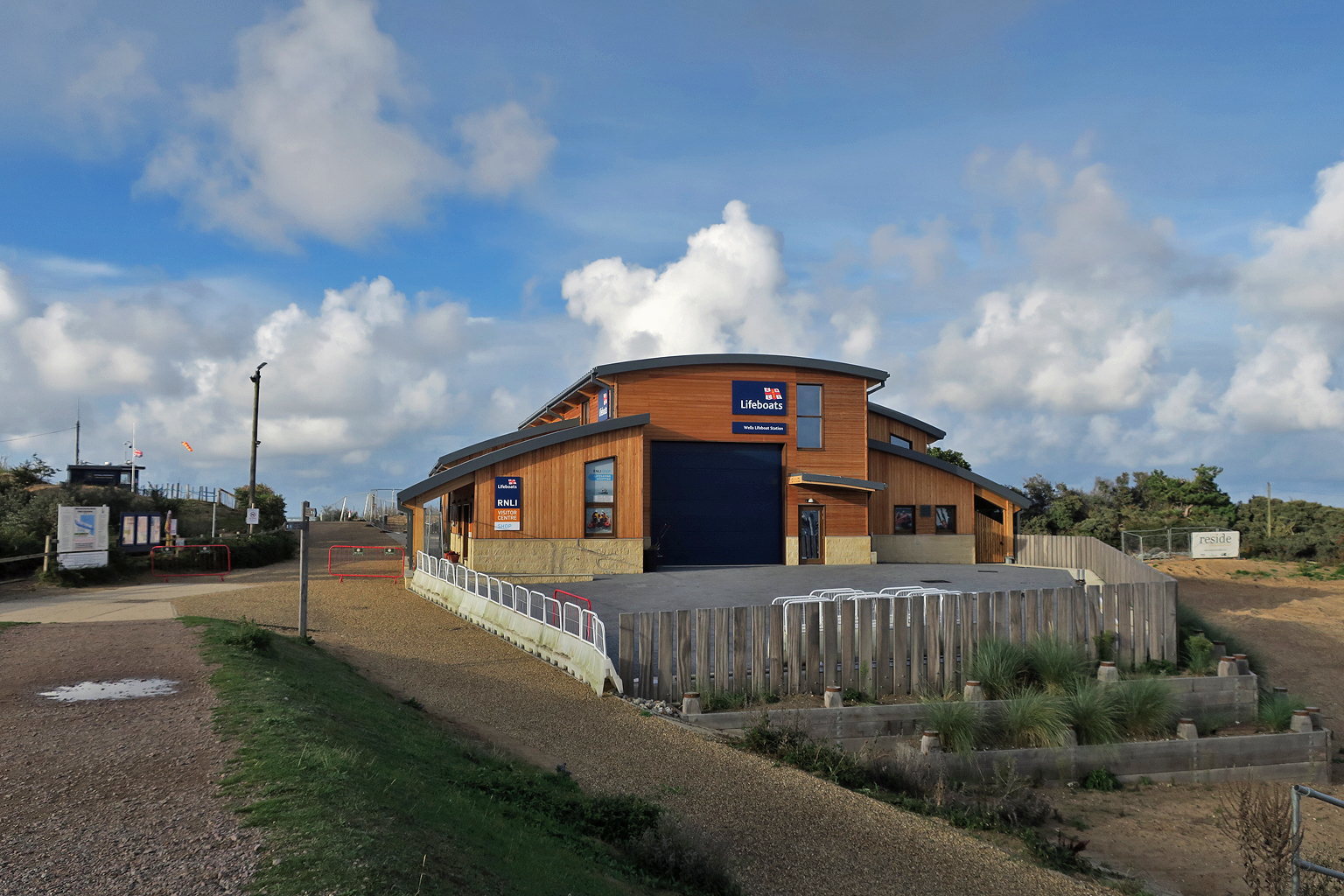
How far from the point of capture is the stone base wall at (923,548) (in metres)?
30.5

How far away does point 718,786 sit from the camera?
8078 millimetres

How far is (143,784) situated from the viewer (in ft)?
19.1

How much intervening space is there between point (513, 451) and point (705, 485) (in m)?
6.75

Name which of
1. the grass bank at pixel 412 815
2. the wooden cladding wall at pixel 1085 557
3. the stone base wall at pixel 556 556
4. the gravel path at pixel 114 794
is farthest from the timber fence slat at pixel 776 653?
the stone base wall at pixel 556 556

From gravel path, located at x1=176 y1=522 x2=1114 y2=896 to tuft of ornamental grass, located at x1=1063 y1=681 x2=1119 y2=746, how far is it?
14.4ft

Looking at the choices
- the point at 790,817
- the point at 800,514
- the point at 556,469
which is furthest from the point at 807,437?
the point at 790,817

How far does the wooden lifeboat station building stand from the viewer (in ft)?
80.1

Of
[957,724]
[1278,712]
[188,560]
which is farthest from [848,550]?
[188,560]

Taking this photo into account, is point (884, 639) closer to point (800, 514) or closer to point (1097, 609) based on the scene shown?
point (1097, 609)

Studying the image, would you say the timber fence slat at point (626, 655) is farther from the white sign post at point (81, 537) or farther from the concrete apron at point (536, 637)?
the white sign post at point (81, 537)

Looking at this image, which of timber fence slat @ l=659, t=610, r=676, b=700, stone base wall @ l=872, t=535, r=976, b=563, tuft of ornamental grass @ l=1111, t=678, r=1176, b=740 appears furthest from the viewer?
stone base wall @ l=872, t=535, r=976, b=563

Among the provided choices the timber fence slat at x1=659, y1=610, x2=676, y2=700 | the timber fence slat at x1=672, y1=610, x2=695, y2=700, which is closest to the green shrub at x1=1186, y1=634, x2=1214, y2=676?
the timber fence slat at x1=672, y1=610, x2=695, y2=700

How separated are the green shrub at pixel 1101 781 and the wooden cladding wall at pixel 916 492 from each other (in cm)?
2005

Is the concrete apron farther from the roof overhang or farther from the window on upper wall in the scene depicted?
the window on upper wall
